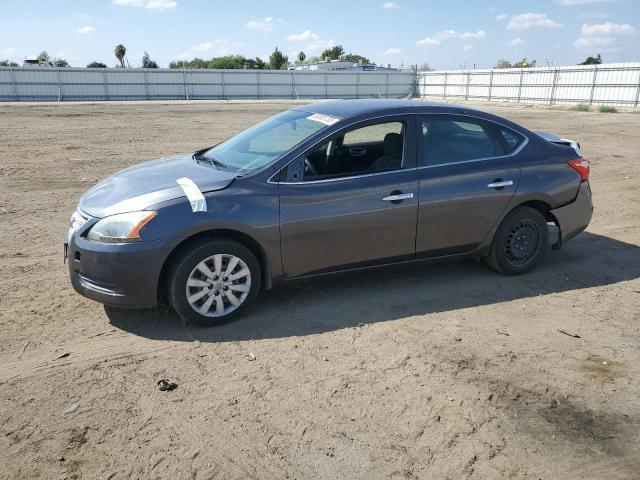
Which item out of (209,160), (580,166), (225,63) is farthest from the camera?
(225,63)

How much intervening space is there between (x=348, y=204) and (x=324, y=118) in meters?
0.92

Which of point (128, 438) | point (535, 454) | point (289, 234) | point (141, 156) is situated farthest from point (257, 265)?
point (141, 156)

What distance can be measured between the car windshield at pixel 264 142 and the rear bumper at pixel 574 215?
2.68 metres

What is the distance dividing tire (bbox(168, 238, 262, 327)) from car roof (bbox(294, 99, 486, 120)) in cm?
162

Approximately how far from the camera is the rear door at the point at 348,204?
4.69 metres

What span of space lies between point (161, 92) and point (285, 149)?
3968 cm

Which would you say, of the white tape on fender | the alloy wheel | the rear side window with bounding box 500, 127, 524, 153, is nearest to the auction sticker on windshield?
the white tape on fender

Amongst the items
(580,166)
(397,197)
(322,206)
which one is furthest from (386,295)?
(580,166)

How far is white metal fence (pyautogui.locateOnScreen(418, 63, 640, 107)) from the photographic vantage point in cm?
3319

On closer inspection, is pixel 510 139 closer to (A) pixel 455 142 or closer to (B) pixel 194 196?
(A) pixel 455 142

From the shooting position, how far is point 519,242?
5695mm

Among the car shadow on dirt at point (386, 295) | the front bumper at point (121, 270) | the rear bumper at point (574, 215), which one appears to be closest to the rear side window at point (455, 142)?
the rear bumper at point (574, 215)

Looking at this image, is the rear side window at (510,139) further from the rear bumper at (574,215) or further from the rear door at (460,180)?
the rear bumper at (574,215)

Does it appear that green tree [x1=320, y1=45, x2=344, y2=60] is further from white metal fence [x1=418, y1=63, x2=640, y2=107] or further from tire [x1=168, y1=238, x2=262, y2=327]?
tire [x1=168, y1=238, x2=262, y2=327]
